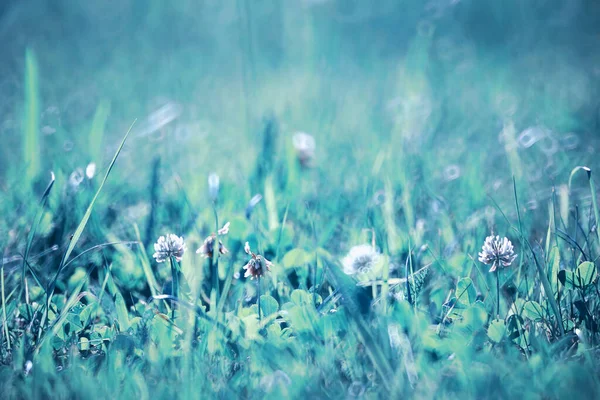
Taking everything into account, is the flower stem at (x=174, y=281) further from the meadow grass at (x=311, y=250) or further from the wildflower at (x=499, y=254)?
the wildflower at (x=499, y=254)

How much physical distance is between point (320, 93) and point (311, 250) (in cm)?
181

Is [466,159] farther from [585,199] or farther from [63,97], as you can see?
[63,97]

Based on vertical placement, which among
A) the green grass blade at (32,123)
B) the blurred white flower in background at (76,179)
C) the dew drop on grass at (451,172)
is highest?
the green grass blade at (32,123)

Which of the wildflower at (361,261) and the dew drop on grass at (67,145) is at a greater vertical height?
the dew drop on grass at (67,145)

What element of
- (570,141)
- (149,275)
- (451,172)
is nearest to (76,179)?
(149,275)

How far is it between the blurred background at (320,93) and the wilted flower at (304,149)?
2.3 inches

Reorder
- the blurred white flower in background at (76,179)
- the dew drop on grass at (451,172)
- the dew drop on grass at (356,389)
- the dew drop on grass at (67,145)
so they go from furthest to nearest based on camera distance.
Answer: the dew drop on grass at (67,145) → the dew drop on grass at (451,172) → the blurred white flower in background at (76,179) → the dew drop on grass at (356,389)

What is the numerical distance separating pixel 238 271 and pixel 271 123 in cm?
86

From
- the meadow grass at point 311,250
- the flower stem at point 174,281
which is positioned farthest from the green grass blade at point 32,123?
the flower stem at point 174,281

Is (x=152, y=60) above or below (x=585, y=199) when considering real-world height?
above

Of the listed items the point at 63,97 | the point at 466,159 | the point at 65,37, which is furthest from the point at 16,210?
the point at 65,37

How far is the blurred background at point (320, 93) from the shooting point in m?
1.71

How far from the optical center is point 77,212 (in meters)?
1.37

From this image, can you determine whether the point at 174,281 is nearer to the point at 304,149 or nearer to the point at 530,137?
the point at 304,149
